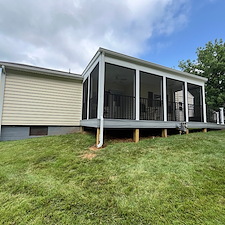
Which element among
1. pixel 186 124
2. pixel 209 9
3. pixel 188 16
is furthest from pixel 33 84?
pixel 209 9

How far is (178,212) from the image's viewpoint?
1642mm

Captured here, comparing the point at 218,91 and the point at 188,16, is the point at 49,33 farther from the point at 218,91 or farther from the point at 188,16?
the point at 218,91

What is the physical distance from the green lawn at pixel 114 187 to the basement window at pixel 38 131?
2.35 m

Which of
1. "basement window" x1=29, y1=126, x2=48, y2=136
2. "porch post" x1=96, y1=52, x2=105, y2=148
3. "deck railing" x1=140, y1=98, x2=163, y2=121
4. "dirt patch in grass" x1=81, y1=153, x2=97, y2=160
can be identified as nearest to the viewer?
"dirt patch in grass" x1=81, y1=153, x2=97, y2=160

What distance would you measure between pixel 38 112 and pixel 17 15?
622cm

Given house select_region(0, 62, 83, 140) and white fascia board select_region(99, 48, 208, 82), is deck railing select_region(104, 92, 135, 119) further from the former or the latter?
white fascia board select_region(99, 48, 208, 82)

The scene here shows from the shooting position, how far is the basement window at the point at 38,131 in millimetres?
6103

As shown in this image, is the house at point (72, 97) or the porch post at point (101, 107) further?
the house at point (72, 97)

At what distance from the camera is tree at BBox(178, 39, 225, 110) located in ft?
29.3

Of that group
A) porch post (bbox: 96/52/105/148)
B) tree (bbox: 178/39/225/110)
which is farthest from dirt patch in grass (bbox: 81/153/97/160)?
tree (bbox: 178/39/225/110)

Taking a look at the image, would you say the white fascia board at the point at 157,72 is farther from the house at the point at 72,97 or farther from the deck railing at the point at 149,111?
the deck railing at the point at 149,111

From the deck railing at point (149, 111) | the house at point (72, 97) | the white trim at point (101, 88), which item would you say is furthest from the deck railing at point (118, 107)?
the white trim at point (101, 88)

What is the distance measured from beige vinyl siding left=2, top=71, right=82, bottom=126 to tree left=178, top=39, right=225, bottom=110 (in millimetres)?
8918

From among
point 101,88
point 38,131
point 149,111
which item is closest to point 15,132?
point 38,131
